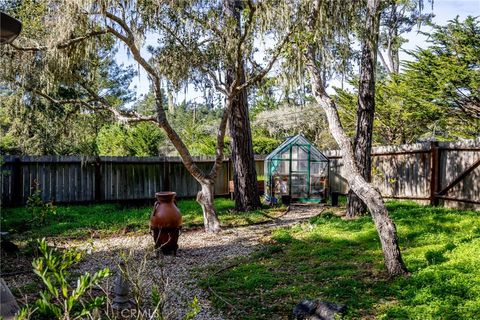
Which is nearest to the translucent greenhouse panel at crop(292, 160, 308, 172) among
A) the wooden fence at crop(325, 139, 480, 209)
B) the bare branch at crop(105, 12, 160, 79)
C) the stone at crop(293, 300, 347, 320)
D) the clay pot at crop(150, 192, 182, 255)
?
the wooden fence at crop(325, 139, 480, 209)

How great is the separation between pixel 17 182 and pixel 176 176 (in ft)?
13.2

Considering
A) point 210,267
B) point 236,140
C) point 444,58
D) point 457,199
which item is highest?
point 444,58

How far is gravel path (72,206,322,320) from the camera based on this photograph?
393 cm

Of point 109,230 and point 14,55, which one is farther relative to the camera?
point 109,230

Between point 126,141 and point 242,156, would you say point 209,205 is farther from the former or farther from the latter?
point 126,141

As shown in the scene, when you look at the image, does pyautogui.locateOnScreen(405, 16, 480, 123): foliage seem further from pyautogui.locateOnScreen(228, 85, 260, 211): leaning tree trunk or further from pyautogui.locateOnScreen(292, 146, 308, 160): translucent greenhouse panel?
pyautogui.locateOnScreen(228, 85, 260, 211): leaning tree trunk

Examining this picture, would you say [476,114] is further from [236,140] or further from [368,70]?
[236,140]

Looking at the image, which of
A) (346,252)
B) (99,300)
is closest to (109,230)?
Result: (346,252)

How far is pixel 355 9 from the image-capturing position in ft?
20.0

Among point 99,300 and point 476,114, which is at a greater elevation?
point 476,114

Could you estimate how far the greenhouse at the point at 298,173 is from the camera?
11062mm

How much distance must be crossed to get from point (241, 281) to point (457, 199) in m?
5.17

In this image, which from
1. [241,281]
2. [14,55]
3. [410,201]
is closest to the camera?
[241,281]

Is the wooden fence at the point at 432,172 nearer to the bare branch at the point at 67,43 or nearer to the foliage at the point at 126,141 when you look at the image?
the bare branch at the point at 67,43
